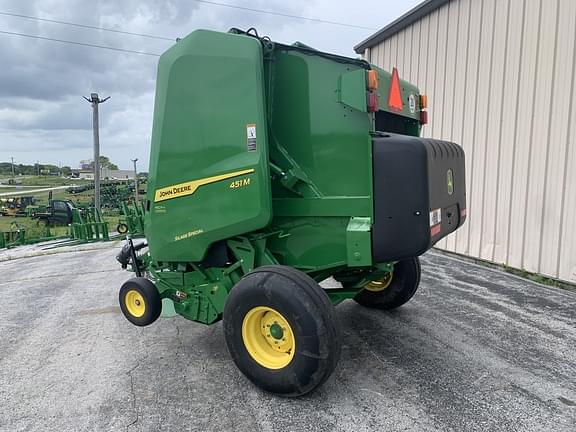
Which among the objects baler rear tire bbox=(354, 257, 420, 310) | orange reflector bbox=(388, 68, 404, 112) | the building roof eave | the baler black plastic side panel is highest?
the building roof eave

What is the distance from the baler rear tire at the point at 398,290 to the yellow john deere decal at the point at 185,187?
1.93 meters

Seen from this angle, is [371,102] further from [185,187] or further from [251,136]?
[185,187]

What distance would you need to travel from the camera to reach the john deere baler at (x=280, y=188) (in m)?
2.71

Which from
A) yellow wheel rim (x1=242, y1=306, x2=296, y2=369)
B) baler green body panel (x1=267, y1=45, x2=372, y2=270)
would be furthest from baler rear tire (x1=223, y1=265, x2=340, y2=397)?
baler green body panel (x1=267, y1=45, x2=372, y2=270)

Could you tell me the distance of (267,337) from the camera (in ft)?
9.69

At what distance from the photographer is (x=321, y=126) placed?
9.73 ft

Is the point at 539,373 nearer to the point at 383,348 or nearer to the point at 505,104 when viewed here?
the point at 383,348

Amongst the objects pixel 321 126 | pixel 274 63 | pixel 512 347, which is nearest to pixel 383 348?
pixel 512 347

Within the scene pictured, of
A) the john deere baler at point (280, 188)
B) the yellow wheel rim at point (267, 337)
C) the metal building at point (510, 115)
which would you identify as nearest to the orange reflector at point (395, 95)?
the john deere baler at point (280, 188)

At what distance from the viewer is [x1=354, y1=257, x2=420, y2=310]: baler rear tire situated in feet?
14.0

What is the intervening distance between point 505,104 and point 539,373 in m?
4.63

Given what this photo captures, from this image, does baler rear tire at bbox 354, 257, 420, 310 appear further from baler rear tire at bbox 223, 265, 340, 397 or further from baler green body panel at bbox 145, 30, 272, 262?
baler green body panel at bbox 145, 30, 272, 262

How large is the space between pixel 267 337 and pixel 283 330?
17cm

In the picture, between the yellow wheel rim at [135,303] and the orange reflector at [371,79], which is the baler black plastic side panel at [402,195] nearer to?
the orange reflector at [371,79]
